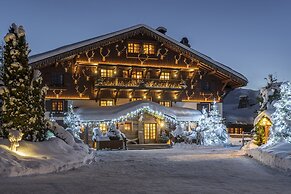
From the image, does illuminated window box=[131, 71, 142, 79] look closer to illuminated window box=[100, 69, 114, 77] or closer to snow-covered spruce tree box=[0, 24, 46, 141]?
illuminated window box=[100, 69, 114, 77]

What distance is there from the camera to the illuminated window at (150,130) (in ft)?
106

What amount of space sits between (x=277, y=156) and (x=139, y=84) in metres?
20.0

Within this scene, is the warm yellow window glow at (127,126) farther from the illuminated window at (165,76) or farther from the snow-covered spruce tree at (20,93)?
the snow-covered spruce tree at (20,93)

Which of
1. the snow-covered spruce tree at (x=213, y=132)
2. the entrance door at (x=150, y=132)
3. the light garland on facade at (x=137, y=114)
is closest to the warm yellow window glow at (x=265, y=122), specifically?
the snow-covered spruce tree at (x=213, y=132)

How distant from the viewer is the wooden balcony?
32406 millimetres

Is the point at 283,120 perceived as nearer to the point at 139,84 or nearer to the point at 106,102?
the point at 139,84

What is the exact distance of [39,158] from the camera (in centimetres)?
1326

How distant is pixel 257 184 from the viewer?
10.7 metres

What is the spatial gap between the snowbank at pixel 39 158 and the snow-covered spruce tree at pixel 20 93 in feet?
3.02

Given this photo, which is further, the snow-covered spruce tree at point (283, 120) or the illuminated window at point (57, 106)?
the illuminated window at point (57, 106)

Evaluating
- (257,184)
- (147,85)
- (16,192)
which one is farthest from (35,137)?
(147,85)

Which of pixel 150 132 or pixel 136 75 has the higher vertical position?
pixel 136 75

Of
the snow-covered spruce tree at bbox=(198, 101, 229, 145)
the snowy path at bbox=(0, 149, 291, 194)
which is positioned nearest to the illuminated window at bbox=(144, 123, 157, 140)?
the snow-covered spruce tree at bbox=(198, 101, 229, 145)

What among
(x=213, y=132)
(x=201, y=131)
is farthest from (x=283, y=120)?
(x=201, y=131)
